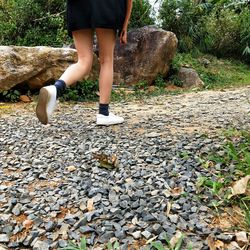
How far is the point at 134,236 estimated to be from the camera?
1.51 meters

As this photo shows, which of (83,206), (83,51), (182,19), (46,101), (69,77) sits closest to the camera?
(83,206)

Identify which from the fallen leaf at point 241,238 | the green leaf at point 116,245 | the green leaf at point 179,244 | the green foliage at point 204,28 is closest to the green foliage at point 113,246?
the green leaf at point 116,245

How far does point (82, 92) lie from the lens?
485 cm

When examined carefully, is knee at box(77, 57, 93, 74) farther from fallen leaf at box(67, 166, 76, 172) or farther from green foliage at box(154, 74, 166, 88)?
green foliage at box(154, 74, 166, 88)

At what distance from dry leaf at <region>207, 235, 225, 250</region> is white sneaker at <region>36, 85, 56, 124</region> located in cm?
147

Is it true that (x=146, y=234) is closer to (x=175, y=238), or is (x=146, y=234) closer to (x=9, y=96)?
(x=175, y=238)

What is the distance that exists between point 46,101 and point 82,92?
2.32 m

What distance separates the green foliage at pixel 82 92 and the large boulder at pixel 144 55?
1.72 metres

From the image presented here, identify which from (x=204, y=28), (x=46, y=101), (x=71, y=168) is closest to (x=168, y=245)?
(x=71, y=168)

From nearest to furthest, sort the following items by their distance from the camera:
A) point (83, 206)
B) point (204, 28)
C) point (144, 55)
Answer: point (83, 206), point (144, 55), point (204, 28)

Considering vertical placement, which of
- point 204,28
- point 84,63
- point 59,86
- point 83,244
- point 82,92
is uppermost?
point 84,63

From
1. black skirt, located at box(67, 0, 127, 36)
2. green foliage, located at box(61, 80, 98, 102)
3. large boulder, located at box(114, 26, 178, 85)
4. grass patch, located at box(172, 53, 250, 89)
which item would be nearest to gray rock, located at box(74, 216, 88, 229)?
black skirt, located at box(67, 0, 127, 36)

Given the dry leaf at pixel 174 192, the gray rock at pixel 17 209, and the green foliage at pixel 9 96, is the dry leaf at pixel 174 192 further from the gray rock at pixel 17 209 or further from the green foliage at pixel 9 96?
the green foliage at pixel 9 96

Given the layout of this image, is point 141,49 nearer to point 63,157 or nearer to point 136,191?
point 63,157
